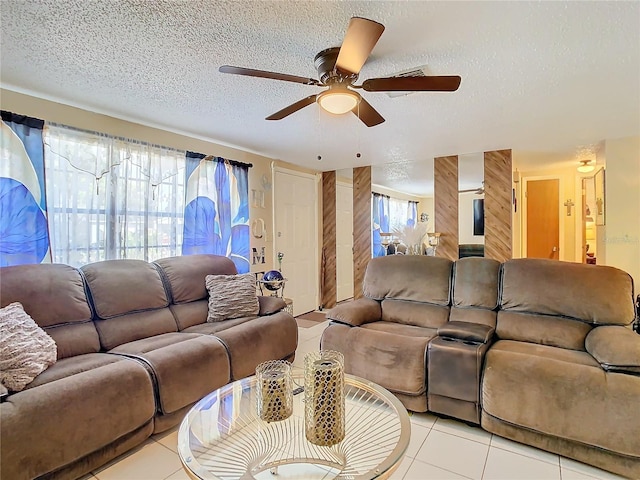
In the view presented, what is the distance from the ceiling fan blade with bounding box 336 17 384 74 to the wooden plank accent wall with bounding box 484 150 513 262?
335 centimetres

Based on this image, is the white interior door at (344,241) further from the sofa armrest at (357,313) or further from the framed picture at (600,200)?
the framed picture at (600,200)

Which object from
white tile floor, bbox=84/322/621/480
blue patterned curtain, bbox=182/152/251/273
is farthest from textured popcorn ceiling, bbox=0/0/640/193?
white tile floor, bbox=84/322/621/480

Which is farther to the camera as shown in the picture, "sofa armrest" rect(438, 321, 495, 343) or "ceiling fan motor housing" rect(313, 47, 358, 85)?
"sofa armrest" rect(438, 321, 495, 343)

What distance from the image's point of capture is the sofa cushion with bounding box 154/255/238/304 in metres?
3.03

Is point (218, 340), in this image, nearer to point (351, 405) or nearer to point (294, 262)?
point (351, 405)

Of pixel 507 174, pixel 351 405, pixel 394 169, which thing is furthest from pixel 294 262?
pixel 351 405

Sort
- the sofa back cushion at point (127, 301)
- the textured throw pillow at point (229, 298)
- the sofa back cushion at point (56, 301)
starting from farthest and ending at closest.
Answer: the textured throw pillow at point (229, 298), the sofa back cushion at point (127, 301), the sofa back cushion at point (56, 301)

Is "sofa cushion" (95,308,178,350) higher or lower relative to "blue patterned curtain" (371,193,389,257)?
lower

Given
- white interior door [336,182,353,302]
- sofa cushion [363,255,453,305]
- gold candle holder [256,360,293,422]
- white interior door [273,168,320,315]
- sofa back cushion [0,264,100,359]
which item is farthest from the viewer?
white interior door [336,182,353,302]

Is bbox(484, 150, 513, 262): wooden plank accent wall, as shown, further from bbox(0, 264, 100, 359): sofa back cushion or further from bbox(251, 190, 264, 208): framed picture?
bbox(0, 264, 100, 359): sofa back cushion

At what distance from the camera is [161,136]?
3434mm

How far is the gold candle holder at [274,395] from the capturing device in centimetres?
151

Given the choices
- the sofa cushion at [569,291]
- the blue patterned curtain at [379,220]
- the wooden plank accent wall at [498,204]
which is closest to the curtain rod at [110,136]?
the blue patterned curtain at [379,220]

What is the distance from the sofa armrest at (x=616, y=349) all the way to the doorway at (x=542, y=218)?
416cm
